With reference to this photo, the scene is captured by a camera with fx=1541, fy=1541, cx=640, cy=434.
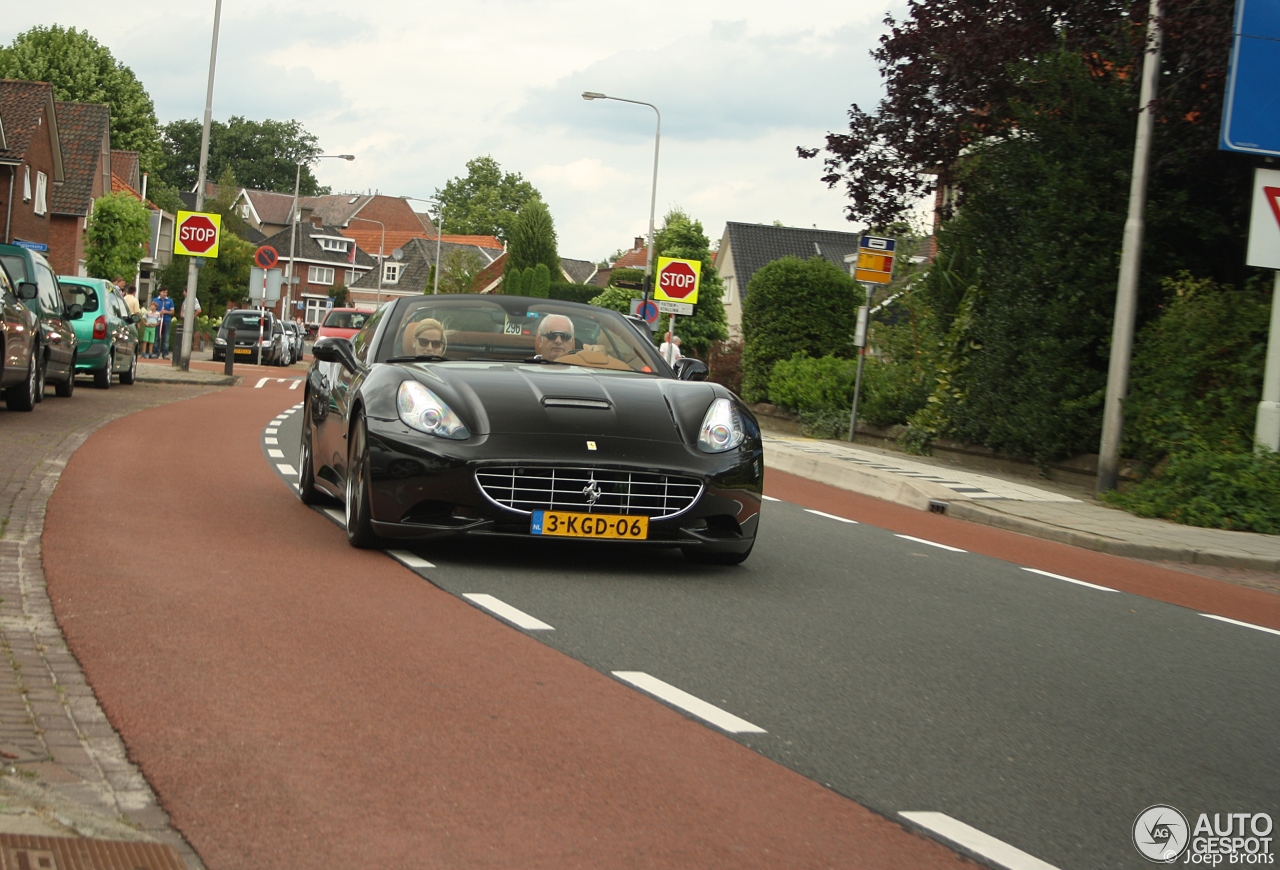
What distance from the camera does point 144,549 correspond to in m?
7.85

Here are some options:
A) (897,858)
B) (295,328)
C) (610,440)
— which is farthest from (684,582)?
(295,328)

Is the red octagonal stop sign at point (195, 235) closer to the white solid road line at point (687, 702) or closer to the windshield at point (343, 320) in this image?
the windshield at point (343, 320)

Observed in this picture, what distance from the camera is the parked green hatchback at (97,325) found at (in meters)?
23.3

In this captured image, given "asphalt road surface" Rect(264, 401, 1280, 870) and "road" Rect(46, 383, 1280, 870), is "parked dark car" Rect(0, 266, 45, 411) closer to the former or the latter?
"road" Rect(46, 383, 1280, 870)

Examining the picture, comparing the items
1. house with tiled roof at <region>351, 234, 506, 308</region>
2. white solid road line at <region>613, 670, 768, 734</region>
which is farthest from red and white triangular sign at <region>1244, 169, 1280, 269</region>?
house with tiled roof at <region>351, 234, 506, 308</region>

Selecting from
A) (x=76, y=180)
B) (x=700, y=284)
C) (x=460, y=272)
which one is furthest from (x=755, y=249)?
(x=76, y=180)

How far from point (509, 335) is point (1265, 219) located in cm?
800

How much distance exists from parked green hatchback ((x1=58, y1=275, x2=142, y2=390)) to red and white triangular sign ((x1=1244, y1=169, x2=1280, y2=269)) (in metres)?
16.3

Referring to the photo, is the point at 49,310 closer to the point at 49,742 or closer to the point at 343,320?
the point at 49,742

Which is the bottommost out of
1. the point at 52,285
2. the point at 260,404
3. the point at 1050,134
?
the point at 260,404

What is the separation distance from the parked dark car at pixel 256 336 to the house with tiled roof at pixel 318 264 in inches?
3077

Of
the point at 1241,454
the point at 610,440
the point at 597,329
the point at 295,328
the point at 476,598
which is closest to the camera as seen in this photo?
the point at 476,598

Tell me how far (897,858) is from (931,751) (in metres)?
1.09

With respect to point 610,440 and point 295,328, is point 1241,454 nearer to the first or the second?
point 610,440
